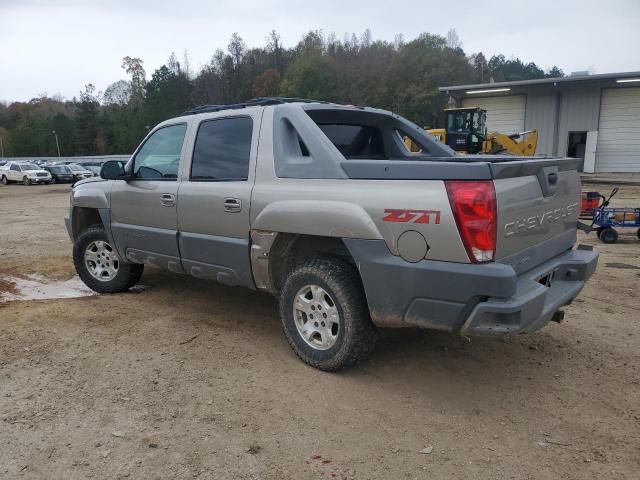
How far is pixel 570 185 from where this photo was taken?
13.1 feet

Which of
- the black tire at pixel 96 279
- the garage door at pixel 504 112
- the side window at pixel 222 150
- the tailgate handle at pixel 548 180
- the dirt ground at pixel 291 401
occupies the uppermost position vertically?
the garage door at pixel 504 112

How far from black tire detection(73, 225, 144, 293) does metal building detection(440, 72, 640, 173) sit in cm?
2950

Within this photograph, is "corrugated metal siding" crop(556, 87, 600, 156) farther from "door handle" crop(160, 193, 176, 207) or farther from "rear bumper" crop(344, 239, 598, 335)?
"rear bumper" crop(344, 239, 598, 335)

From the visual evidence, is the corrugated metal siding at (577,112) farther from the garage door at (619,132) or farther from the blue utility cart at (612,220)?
the blue utility cart at (612,220)

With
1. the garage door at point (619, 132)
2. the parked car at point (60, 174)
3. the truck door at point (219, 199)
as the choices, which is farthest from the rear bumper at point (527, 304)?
the parked car at point (60, 174)

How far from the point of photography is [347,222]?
3531 millimetres

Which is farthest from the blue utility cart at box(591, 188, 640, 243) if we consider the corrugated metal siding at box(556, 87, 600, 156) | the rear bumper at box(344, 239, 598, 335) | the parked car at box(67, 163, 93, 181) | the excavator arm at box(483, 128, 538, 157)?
the parked car at box(67, 163, 93, 181)

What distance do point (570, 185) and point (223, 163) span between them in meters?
2.87

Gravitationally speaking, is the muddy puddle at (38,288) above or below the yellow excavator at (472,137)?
below

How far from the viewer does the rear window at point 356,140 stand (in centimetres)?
474

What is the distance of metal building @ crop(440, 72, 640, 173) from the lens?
29938mm

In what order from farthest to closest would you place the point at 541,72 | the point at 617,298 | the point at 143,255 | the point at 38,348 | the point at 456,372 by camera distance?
the point at 541,72
the point at 617,298
the point at 143,255
the point at 38,348
the point at 456,372

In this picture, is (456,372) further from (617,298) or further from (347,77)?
(347,77)

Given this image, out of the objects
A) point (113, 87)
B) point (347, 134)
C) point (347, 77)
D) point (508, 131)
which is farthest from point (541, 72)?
point (347, 134)
